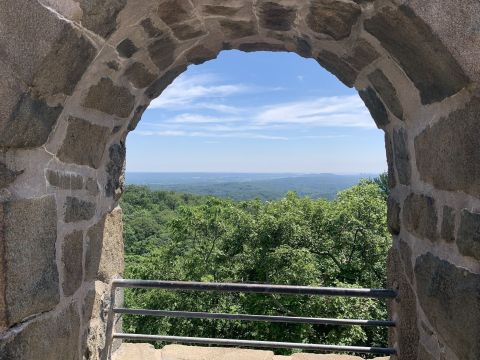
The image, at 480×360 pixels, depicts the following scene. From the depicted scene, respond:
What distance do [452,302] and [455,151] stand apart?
1.56 feet

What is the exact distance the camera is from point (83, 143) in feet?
5.92

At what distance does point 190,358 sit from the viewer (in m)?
2.56

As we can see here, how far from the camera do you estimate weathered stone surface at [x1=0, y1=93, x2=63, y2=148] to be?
1.25 meters

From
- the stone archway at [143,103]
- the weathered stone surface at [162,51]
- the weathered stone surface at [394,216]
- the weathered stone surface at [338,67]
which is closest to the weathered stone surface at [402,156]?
the stone archway at [143,103]

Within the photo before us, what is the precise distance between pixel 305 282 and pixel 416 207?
11658 millimetres

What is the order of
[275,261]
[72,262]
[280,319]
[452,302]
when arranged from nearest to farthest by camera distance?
[452,302]
[72,262]
[280,319]
[275,261]

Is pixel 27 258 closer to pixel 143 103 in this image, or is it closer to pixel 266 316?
pixel 143 103

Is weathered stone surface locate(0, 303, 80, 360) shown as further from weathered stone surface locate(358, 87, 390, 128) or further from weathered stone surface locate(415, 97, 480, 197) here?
weathered stone surface locate(358, 87, 390, 128)

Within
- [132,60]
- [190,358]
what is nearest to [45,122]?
[132,60]

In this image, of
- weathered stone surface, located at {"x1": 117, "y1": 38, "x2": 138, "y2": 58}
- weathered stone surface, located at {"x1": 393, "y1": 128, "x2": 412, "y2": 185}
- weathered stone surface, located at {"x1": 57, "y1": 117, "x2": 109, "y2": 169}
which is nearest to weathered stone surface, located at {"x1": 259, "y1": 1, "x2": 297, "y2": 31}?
weathered stone surface, located at {"x1": 117, "y1": 38, "x2": 138, "y2": 58}

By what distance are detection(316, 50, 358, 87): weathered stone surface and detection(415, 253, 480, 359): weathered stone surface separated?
894 mm

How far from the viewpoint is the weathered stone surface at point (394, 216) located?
209cm

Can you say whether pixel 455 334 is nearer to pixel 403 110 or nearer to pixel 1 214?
pixel 403 110

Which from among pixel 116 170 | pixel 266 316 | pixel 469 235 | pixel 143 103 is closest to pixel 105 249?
pixel 116 170
